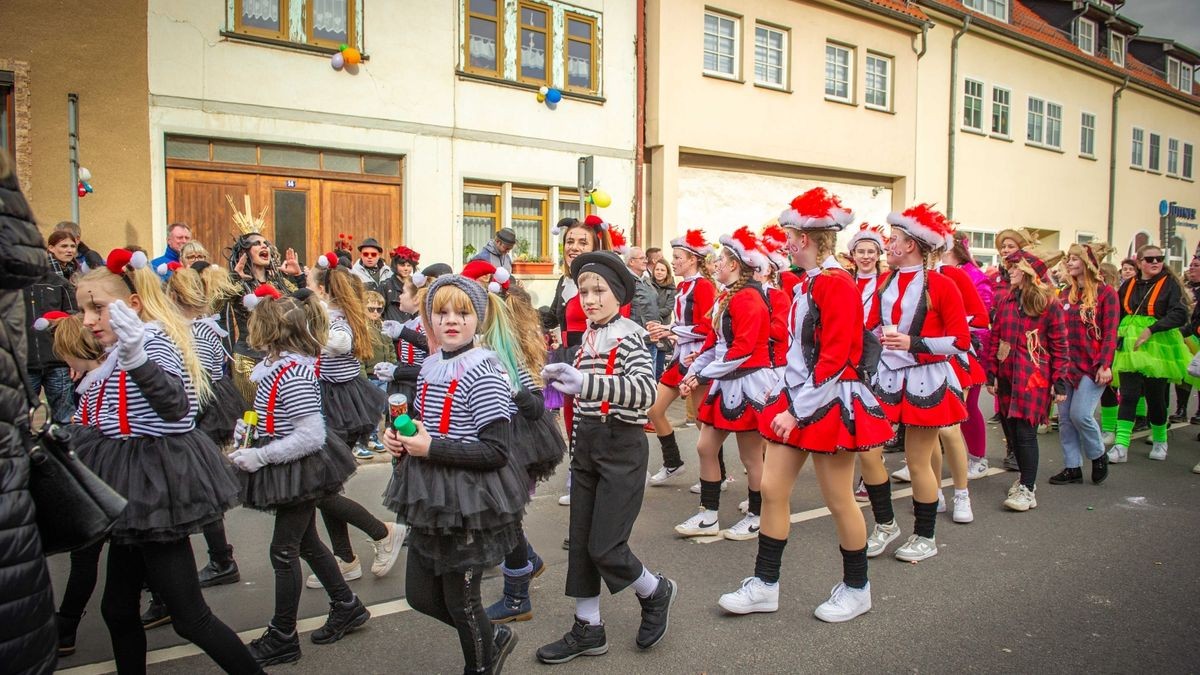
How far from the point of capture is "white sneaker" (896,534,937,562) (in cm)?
504

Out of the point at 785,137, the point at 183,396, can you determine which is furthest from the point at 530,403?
the point at 785,137

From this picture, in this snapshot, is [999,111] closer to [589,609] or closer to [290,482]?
[589,609]

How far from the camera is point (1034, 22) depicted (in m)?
26.6

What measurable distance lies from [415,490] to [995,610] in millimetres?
3111

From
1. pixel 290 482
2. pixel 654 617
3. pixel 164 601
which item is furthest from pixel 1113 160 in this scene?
pixel 164 601

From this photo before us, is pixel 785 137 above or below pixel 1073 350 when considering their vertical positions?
above

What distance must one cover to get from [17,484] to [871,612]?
380cm

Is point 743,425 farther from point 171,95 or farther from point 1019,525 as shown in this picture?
point 171,95

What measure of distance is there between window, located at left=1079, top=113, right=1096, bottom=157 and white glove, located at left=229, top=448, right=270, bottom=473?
29504mm

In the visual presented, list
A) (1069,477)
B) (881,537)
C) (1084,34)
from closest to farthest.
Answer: (881,537), (1069,477), (1084,34)

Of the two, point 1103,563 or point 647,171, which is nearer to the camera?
point 1103,563

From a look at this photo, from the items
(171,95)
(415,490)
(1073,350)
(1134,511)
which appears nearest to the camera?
(415,490)

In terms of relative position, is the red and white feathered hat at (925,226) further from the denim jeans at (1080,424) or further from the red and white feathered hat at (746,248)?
the denim jeans at (1080,424)

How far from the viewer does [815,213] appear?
169 inches
